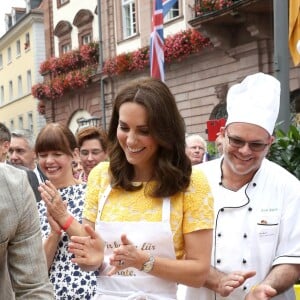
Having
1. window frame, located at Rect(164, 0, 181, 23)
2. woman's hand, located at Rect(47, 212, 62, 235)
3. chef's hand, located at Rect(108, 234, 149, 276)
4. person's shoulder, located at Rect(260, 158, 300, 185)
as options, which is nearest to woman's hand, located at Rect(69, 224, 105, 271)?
chef's hand, located at Rect(108, 234, 149, 276)

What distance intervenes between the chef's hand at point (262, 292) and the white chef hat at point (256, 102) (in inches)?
27.5

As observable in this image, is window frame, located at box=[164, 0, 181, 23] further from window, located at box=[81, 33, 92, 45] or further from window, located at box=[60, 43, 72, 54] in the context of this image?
window, located at box=[60, 43, 72, 54]

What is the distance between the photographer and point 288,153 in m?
4.12

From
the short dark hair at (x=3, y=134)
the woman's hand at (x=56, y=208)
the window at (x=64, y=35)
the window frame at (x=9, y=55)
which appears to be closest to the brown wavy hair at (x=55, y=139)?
the short dark hair at (x=3, y=134)

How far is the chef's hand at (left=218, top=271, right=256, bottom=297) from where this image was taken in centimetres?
256

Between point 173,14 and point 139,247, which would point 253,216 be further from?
point 173,14

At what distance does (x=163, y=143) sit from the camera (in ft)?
7.95

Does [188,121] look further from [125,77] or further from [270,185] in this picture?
[270,185]

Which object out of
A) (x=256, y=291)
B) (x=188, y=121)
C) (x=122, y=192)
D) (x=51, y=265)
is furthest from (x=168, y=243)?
(x=188, y=121)

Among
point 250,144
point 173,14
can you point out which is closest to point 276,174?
point 250,144

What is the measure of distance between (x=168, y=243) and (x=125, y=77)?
1941 centimetres

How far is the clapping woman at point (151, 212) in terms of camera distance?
7.80 ft

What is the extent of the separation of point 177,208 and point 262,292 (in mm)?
520

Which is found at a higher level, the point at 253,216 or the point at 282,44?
the point at 282,44
